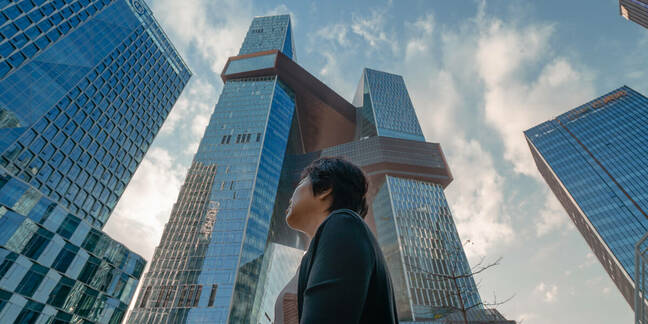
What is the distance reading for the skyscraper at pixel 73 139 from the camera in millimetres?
25297

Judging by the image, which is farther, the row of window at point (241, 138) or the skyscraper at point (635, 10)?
the row of window at point (241, 138)

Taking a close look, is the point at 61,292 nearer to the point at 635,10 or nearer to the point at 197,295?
the point at 197,295

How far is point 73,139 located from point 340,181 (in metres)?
70.7

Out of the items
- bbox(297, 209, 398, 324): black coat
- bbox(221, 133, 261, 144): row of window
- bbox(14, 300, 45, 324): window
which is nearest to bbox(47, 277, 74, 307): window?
bbox(14, 300, 45, 324): window

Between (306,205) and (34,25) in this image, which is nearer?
(306,205)

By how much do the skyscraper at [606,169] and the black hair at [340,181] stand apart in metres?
77.9

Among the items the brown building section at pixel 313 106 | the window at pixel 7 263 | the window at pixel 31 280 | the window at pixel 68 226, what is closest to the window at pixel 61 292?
the window at pixel 31 280

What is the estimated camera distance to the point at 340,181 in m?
1.85

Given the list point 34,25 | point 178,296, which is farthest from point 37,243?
point 34,25

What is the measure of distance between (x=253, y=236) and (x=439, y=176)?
170 ft

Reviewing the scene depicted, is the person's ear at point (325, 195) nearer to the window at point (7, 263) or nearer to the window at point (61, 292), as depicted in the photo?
the window at point (7, 263)

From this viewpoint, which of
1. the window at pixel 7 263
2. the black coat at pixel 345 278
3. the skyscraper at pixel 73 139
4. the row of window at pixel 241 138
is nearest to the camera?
the black coat at pixel 345 278

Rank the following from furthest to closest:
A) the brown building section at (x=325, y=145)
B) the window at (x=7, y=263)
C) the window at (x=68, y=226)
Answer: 1. the brown building section at (x=325, y=145)
2. the window at (x=68, y=226)
3. the window at (x=7, y=263)

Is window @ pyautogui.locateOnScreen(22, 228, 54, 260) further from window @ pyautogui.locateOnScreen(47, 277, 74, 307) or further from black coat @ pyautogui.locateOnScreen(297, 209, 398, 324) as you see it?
black coat @ pyautogui.locateOnScreen(297, 209, 398, 324)
